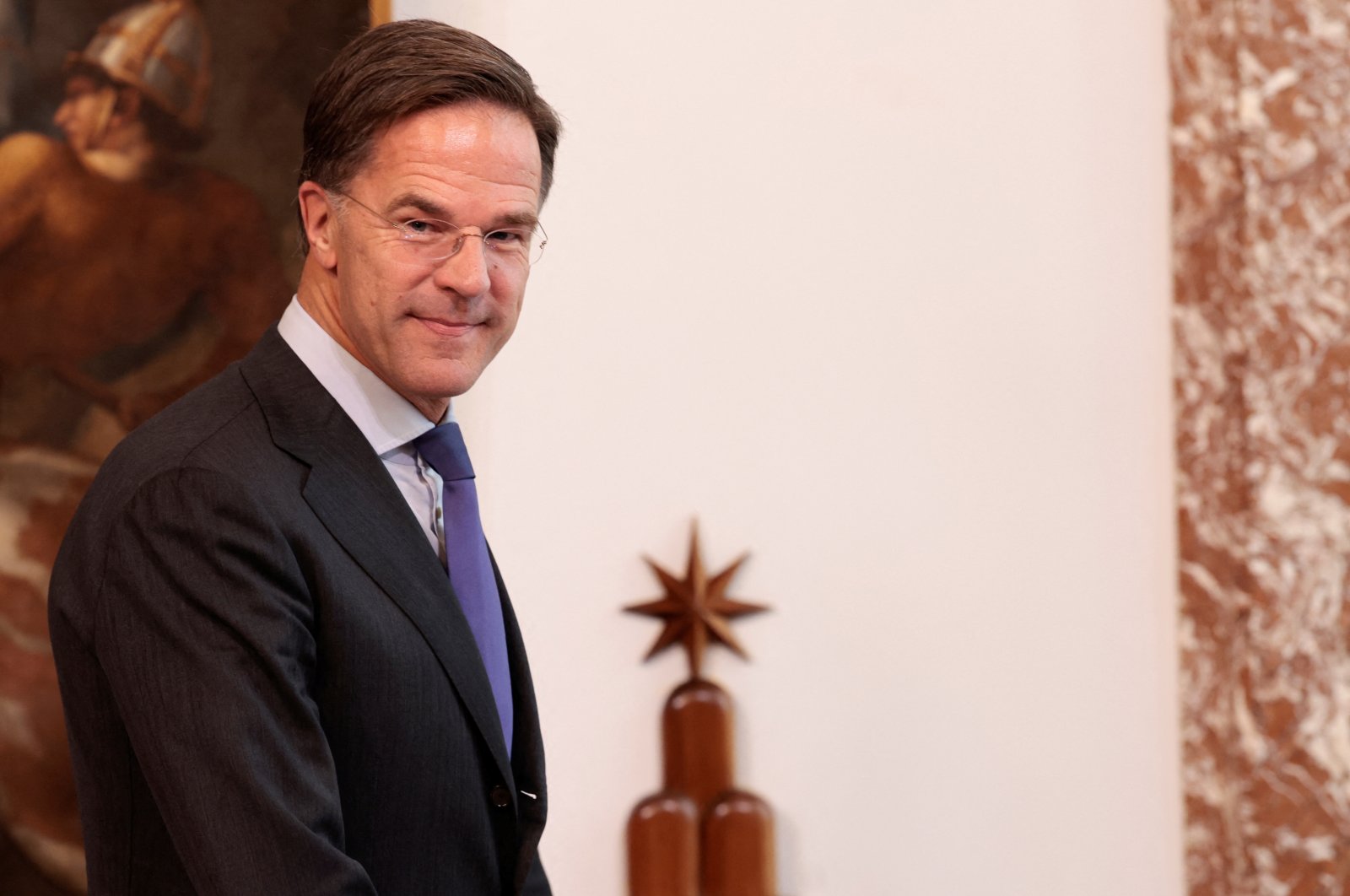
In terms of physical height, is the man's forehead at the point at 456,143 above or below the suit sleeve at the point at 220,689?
above

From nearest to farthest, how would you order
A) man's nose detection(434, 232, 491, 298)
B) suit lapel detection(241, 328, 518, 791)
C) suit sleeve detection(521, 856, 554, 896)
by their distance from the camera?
suit lapel detection(241, 328, 518, 791)
man's nose detection(434, 232, 491, 298)
suit sleeve detection(521, 856, 554, 896)

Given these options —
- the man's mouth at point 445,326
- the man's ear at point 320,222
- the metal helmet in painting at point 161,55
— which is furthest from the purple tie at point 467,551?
the metal helmet in painting at point 161,55

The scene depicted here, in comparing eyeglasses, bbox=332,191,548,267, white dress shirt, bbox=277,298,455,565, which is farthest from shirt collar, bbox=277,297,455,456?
eyeglasses, bbox=332,191,548,267

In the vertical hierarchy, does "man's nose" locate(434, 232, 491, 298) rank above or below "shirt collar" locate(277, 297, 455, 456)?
above

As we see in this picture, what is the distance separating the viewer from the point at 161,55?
7.28ft

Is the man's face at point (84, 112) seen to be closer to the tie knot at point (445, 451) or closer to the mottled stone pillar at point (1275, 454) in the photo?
the tie knot at point (445, 451)

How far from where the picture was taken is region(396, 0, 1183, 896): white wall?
2617 mm

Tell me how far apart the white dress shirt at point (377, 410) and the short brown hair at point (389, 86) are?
15 centimetres

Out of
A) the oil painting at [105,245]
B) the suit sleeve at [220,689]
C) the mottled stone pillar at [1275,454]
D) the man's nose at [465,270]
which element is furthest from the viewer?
the mottled stone pillar at [1275,454]

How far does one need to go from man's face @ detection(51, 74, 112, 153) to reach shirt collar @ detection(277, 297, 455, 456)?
3.16 feet

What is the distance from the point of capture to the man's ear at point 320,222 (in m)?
1.44

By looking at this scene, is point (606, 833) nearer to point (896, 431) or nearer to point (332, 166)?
point (896, 431)

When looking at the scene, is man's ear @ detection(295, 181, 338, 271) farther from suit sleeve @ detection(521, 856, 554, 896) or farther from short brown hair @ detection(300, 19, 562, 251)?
suit sleeve @ detection(521, 856, 554, 896)

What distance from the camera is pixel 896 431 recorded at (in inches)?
109
